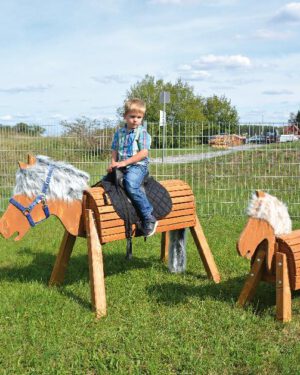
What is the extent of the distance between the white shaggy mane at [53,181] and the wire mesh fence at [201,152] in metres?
4.63

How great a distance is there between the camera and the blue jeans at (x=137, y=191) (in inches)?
203

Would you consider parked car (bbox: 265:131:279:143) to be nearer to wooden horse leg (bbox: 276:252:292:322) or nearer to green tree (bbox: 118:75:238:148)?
wooden horse leg (bbox: 276:252:292:322)

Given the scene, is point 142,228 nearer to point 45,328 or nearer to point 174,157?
point 45,328

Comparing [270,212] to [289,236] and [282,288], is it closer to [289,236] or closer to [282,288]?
[289,236]

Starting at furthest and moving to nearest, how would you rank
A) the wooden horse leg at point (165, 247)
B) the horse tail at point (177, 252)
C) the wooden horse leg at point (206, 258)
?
the wooden horse leg at point (165, 247)
the horse tail at point (177, 252)
the wooden horse leg at point (206, 258)

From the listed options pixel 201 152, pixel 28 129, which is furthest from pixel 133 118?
pixel 28 129

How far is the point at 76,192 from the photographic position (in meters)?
5.12

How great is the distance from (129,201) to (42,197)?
93 cm

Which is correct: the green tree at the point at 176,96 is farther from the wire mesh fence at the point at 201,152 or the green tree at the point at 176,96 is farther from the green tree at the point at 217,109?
the wire mesh fence at the point at 201,152

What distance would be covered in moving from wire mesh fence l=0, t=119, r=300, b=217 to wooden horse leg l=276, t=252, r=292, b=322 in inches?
208

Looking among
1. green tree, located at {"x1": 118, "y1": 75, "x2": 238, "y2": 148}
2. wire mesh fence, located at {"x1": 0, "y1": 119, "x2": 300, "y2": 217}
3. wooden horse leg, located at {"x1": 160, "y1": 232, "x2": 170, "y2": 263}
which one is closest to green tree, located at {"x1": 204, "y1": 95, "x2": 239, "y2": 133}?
green tree, located at {"x1": 118, "y1": 75, "x2": 238, "y2": 148}

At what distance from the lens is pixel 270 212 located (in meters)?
4.57

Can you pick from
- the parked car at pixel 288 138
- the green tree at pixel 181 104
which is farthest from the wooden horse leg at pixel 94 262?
the green tree at pixel 181 104

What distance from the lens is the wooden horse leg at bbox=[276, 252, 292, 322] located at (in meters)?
4.51
